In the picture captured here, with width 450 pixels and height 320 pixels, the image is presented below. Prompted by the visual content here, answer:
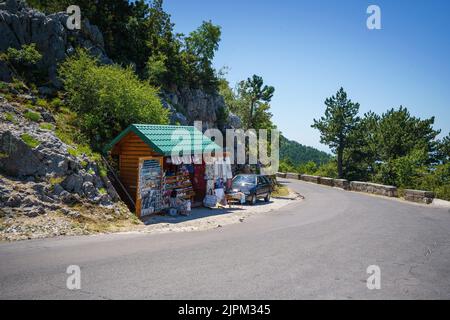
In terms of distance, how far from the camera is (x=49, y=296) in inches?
221

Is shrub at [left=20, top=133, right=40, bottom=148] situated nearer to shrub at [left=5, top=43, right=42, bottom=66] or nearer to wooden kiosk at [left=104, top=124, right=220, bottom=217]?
wooden kiosk at [left=104, top=124, right=220, bottom=217]

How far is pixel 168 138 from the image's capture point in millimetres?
16031

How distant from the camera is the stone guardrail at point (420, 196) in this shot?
23984 millimetres

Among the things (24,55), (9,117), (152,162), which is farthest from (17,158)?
(24,55)

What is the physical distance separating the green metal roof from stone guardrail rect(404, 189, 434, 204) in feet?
54.8

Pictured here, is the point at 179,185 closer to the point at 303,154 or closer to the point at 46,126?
the point at 46,126

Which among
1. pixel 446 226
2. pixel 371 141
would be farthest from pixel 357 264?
pixel 371 141

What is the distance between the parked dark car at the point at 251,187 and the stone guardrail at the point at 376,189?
12.8 metres

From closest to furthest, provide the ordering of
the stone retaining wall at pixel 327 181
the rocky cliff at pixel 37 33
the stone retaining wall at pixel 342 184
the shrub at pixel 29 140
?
the shrub at pixel 29 140
the rocky cliff at pixel 37 33
the stone retaining wall at pixel 342 184
the stone retaining wall at pixel 327 181

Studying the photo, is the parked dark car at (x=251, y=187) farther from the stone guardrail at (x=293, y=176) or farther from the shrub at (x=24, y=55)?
the stone guardrail at (x=293, y=176)

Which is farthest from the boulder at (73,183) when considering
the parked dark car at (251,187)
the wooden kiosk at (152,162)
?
the parked dark car at (251,187)

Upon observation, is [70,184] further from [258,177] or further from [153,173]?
[258,177]

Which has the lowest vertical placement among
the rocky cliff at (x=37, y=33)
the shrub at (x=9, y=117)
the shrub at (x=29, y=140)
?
the shrub at (x=29, y=140)

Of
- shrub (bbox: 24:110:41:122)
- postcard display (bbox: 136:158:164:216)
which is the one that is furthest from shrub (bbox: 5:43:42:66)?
postcard display (bbox: 136:158:164:216)
